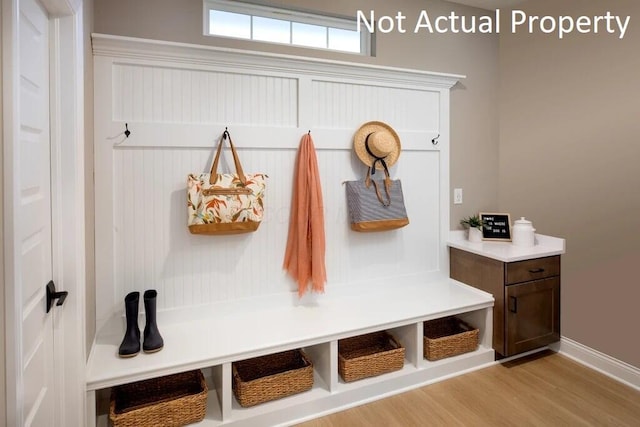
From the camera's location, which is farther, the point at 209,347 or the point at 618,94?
the point at 618,94

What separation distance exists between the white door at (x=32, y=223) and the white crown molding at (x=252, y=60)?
2.10 ft

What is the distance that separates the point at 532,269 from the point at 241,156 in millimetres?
1949

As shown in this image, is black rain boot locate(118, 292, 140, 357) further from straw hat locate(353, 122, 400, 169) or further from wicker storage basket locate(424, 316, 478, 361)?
wicker storage basket locate(424, 316, 478, 361)

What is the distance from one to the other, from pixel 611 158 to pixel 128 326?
285 centimetres

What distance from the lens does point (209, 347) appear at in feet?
6.18

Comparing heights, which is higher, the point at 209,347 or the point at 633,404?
the point at 209,347

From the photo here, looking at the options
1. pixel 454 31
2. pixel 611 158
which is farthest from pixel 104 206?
pixel 611 158

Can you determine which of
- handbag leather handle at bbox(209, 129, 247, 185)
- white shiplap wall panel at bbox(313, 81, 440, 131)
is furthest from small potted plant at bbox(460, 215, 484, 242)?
handbag leather handle at bbox(209, 129, 247, 185)

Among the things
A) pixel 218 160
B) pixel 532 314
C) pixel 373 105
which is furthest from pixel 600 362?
pixel 218 160

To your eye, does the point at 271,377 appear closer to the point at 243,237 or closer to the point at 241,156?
the point at 243,237

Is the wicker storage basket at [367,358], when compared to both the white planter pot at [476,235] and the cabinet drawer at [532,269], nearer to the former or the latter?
the cabinet drawer at [532,269]

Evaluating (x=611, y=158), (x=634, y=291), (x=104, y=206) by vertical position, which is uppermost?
(x=611, y=158)

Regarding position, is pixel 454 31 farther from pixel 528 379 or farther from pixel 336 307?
pixel 528 379
